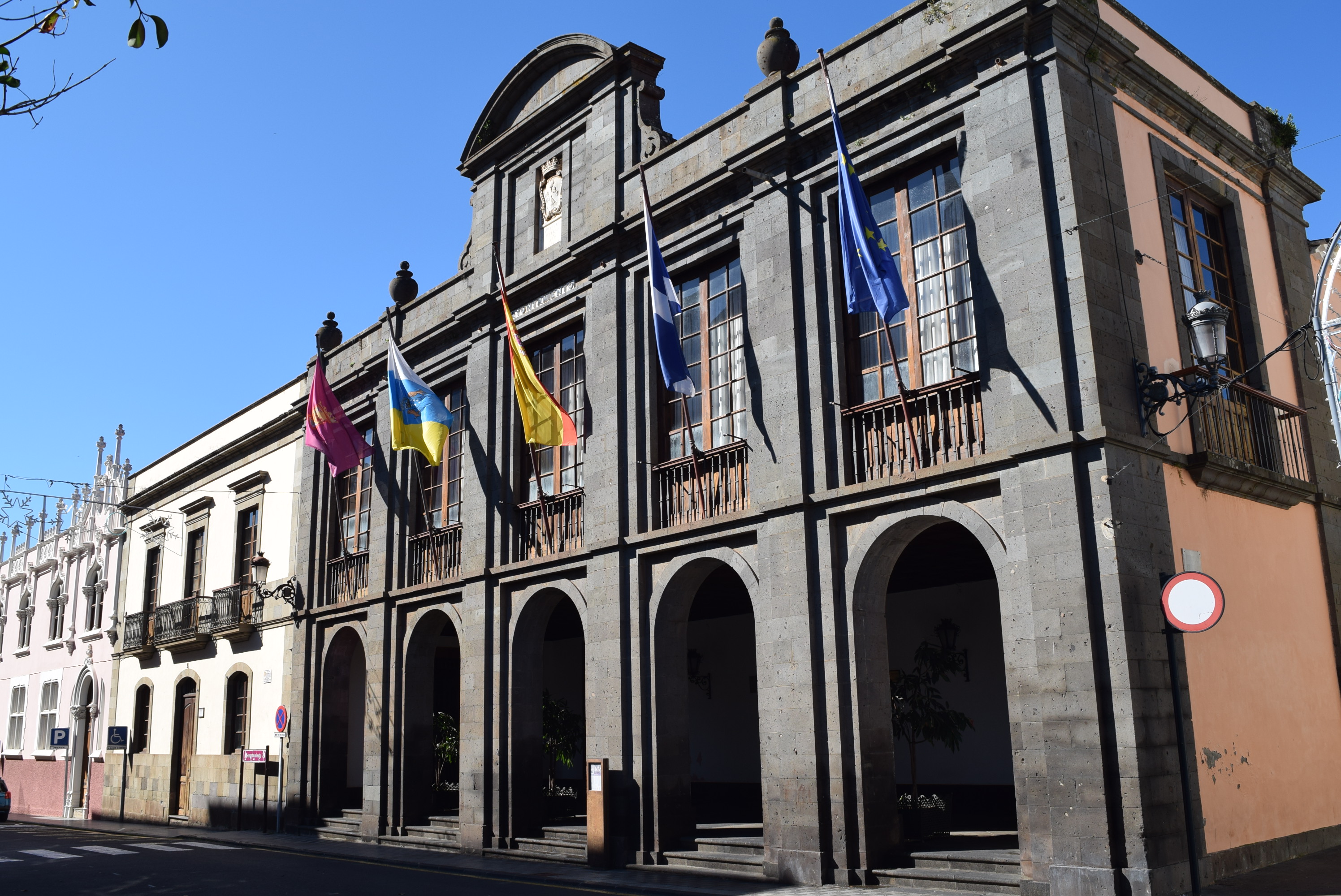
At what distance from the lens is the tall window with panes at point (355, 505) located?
813 inches

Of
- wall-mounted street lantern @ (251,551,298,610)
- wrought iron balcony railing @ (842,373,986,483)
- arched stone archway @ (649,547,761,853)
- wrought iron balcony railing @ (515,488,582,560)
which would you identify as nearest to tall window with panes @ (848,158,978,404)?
wrought iron balcony railing @ (842,373,986,483)

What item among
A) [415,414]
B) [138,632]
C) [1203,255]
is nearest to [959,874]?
[1203,255]

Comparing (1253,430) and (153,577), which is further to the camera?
(153,577)

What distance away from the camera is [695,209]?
46.6 feet

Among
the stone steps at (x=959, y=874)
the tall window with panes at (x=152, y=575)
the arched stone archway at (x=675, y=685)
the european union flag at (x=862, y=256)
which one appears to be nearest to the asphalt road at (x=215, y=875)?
the arched stone archway at (x=675, y=685)

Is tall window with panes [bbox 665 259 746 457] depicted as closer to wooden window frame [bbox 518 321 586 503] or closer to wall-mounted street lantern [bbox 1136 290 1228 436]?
wooden window frame [bbox 518 321 586 503]

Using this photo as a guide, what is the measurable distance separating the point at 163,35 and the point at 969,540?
1045 cm

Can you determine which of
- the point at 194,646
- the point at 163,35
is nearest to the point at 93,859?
the point at 194,646

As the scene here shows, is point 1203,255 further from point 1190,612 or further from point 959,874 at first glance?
point 959,874

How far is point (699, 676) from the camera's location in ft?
63.4

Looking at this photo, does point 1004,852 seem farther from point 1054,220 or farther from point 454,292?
point 454,292

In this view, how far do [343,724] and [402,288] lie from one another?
838cm

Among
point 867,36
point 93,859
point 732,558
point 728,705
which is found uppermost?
point 867,36

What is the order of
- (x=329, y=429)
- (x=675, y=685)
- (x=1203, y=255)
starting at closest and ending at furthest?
(x=1203, y=255) < (x=675, y=685) < (x=329, y=429)
